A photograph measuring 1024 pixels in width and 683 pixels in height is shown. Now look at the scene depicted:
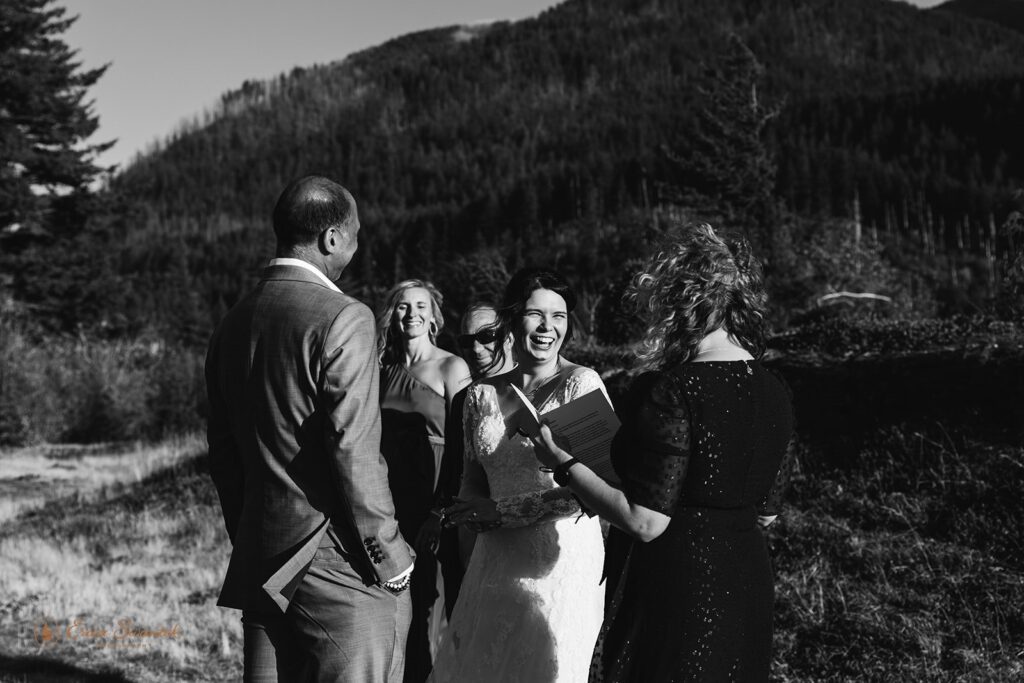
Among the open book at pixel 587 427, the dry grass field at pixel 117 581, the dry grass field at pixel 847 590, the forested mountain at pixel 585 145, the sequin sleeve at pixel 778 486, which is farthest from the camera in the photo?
the forested mountain at pixel 585 145

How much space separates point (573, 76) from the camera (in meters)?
149

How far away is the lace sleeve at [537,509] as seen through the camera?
3.81 m

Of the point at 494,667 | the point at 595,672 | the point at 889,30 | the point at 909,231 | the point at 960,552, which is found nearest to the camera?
the point at 595,672

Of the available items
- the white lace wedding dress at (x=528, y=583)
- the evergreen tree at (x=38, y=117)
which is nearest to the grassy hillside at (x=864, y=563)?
the white lace wedding dress at (x=528, y=583)

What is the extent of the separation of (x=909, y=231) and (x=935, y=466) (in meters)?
68.4

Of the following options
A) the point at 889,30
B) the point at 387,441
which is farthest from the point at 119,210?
the point at 889,30

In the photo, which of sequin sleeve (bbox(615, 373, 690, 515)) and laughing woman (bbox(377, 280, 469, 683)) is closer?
sequin sleeve (bbox(615, 373, 690, 515))

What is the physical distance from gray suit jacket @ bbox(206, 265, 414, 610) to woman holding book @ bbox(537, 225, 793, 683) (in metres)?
0.59

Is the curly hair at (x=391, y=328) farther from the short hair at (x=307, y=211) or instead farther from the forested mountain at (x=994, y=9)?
the forested mountain at (x=994, y=9)

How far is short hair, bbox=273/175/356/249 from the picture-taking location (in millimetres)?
3117

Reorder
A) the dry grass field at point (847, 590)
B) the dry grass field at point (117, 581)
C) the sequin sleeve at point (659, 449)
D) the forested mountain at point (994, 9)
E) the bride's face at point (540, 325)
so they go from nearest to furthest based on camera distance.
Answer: the sequin sleeve at point (659, 449) → the bride's face at point (540, 325) → the dry grass field at point (847, 590) → the dry grass field at point (117, 581) → the forested mountain at point (994, 9)

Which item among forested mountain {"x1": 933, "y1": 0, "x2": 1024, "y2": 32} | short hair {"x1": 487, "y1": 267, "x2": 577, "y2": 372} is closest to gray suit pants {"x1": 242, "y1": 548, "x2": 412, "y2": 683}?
short hair {"x1": 487, "y1": 267, "x2": 577, "y2": 372}

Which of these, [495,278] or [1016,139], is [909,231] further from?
[495,278]

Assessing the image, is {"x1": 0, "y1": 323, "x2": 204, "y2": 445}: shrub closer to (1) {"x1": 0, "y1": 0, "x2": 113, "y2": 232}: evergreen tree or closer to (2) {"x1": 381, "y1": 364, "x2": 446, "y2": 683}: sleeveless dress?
(1) {"x1": 0, "y1": 0, "x2": 113, "y2": 232}: evergreen tree
